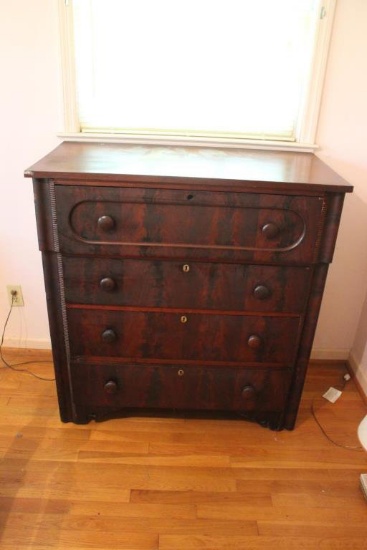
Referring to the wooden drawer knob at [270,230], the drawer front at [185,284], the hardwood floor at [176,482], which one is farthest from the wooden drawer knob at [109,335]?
the wooden drawer knob at [270,230]

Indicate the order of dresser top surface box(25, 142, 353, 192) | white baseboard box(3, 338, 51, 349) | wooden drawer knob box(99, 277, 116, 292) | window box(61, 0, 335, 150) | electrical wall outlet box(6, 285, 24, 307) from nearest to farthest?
dresser top surface box(25, 142, 353, 192) < wooden drawer knob box(99, 277, 116, 292) < window box(61, 0, 335, 150) < electrical wall outlet box(6, 285, 24, 307) < white baseboard box(3, 338, 51, 349)

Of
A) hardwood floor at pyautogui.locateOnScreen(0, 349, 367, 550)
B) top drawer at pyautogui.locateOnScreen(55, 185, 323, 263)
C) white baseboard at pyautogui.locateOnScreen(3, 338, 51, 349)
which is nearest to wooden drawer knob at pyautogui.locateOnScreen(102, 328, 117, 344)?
top drawer at pyautogui.locateOnScreen(55, 185, 323, 263)

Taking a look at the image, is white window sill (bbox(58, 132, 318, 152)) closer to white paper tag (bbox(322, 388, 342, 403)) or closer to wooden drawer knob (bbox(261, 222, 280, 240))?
wooden drawer knob (bbox(261, 222, 280, 240))

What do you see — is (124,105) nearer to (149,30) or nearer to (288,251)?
(149,30)

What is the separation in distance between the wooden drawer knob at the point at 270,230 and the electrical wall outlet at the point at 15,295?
3.87 feet

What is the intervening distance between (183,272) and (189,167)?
33 cm

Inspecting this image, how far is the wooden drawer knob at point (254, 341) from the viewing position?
55.5 inches

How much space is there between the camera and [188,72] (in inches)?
61.3

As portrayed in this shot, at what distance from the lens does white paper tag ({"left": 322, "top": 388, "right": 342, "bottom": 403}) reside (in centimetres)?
182

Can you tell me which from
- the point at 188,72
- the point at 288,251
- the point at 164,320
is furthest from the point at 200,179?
the point at 188,72

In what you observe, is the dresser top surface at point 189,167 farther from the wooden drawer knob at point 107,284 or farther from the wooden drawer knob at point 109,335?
the wooden drawer knob at point 109,335

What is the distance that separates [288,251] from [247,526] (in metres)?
0.87

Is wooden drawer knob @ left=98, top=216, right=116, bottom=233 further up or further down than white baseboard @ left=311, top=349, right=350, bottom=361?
further up

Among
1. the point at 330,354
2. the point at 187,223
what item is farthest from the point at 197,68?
the point at 330,354
